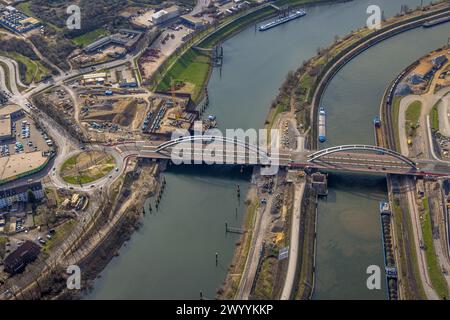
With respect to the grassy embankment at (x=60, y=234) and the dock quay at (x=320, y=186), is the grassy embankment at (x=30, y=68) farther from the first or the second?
the dock quay at (x=320, y=186)

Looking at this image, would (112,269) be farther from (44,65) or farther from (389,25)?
(389,25)

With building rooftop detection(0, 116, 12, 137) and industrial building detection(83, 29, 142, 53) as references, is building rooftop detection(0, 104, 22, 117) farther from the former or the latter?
industrial building detection(83, 29, 142, 53)

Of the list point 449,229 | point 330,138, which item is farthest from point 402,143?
point 449,229

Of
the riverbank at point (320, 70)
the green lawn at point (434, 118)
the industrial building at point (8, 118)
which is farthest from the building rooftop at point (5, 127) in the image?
the green lawn at point (434, 118)

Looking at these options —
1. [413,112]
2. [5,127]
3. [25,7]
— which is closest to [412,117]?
[413,112]

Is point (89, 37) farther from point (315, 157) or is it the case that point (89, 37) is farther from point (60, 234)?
point (315, 157)

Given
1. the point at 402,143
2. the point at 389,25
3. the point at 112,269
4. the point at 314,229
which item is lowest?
the point at 112,269

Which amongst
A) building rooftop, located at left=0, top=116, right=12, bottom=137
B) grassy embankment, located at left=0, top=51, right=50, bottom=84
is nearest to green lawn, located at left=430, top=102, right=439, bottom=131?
building rooftop, located at left=0, top=116, right=12, bottom=137
